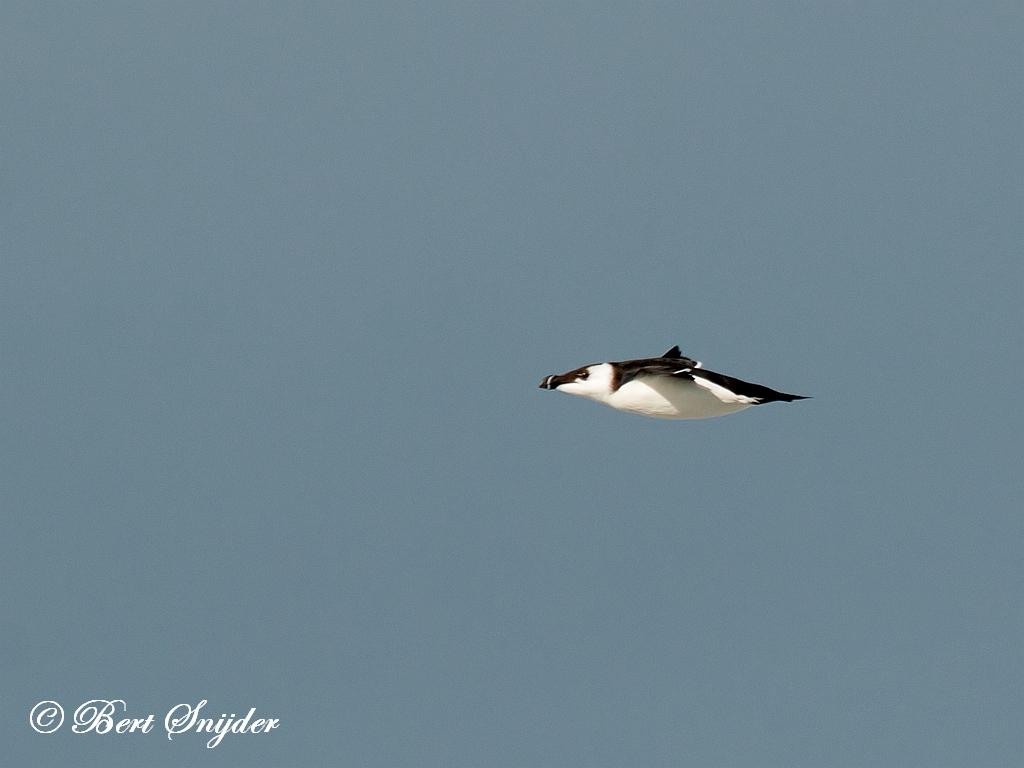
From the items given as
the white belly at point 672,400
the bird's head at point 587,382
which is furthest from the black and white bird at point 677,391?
the bird's head at point 587,382

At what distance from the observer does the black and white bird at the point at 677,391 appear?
23188 millimetres

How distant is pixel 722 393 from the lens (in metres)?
23.2

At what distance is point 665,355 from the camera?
24391mm

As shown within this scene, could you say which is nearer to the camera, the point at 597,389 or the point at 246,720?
the point at 597,389

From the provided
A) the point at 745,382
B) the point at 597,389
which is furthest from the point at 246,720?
the point at 745,382

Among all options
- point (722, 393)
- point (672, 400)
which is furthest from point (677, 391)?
point (722, 393)

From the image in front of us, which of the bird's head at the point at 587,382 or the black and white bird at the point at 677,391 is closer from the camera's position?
the black and white bird at the point at 677,391

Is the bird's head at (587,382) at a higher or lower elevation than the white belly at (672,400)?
higher

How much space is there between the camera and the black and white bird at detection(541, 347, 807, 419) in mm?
23188

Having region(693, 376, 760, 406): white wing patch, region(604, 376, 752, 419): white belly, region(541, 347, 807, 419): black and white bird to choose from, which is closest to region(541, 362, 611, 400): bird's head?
region(541, 347, 807, 419): black and white bird

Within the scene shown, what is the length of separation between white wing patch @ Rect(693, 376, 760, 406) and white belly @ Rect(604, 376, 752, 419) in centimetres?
5

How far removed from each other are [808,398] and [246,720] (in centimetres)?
1250

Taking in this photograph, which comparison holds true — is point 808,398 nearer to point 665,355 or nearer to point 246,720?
point 665,355

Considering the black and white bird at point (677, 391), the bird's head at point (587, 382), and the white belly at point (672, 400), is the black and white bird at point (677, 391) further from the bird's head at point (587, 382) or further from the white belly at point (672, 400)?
the bird's head at point (587, 382)
